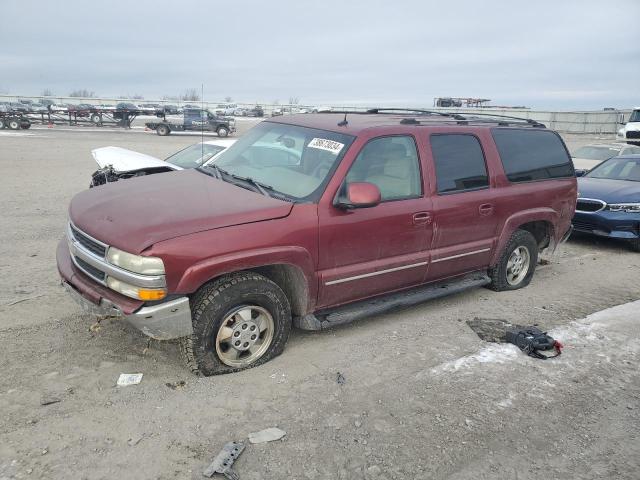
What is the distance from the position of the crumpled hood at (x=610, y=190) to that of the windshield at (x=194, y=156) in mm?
6092

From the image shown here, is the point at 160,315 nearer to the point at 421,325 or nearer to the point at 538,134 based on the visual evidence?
the point at 421,325

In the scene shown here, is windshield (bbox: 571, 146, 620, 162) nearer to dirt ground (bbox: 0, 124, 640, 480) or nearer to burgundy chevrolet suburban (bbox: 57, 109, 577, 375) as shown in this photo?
burgundy chevrolet suburban (bbox: 57, 109, 577, 375)

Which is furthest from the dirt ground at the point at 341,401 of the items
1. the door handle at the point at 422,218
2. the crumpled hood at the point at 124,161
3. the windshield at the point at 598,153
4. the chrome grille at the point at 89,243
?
the windshield at the point at 598,153

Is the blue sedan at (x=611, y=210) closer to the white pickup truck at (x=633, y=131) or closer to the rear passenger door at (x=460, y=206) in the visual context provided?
the rear passenger door at (x=460, y=206)

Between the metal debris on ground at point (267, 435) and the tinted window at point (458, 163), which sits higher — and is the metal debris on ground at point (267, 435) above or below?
below

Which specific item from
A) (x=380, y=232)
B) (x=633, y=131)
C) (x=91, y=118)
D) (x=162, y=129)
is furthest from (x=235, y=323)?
(x=91, y=118)

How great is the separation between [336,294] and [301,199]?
33.3 inches

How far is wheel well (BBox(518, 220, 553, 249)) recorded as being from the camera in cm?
609

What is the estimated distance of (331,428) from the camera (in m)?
3.28

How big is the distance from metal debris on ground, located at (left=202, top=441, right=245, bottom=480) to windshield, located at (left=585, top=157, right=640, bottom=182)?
8.66 metres

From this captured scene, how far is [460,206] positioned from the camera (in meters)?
4.92

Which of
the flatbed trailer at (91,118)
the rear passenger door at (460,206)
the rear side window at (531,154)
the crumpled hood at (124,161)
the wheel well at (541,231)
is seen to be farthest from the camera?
the flatbed trailer at (91,118)

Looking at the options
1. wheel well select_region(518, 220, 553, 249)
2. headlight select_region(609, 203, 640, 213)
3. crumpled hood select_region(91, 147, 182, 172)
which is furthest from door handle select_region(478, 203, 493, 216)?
crumpled hood select_region(91, 147, 182, 172)

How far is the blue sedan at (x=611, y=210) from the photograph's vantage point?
7965mm
